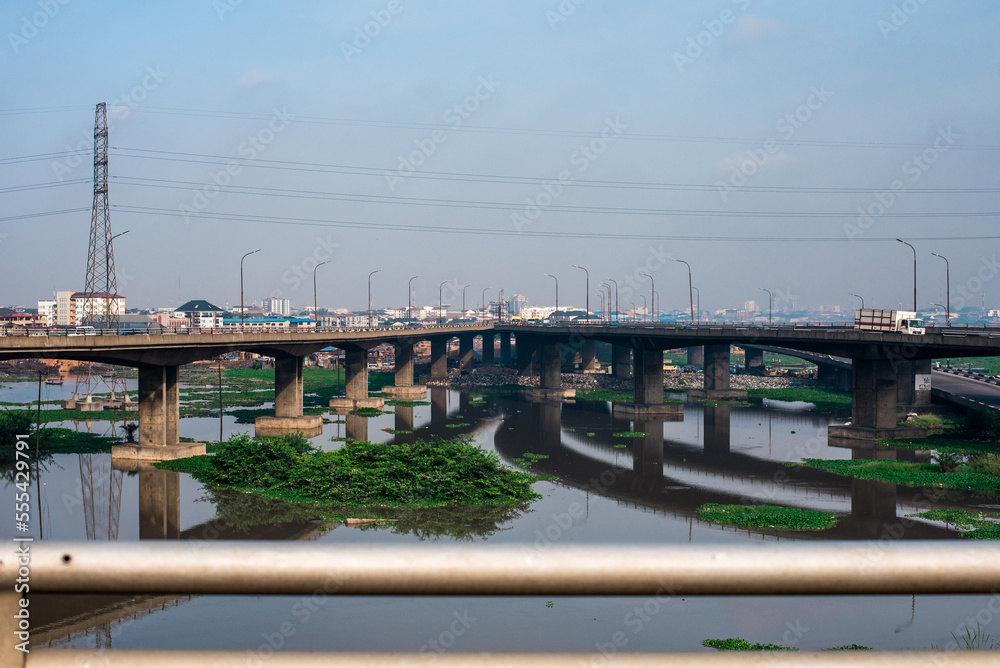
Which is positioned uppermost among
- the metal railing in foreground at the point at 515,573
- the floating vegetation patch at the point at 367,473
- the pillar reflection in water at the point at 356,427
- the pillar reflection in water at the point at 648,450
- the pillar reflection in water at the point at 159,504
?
the metal railing in foreground at the point at 515,573

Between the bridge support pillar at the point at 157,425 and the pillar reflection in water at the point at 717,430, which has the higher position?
the bridge support pillar at the point at 157,425

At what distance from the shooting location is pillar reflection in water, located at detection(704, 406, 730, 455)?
2891 inches

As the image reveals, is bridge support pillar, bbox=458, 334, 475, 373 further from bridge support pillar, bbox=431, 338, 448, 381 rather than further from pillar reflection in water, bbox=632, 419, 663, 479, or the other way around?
pillar reflection in water, bbox=632, 419, 663, 479

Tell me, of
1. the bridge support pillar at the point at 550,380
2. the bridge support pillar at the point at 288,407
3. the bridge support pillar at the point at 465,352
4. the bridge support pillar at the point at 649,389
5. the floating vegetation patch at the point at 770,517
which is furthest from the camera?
the bridge support pillar at the point at 465,352

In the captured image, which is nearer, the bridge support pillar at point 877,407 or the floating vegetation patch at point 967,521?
the floating vegetation patch at point 967,521

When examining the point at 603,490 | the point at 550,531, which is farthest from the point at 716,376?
the point at 550,531

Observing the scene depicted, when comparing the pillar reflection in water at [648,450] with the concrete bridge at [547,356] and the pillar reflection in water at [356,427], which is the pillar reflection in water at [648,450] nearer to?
the concrete bridge at [547,356]

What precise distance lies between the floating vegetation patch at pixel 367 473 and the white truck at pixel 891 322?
40.4 metres

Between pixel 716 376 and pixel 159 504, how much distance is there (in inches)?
3507

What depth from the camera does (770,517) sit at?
148 feet

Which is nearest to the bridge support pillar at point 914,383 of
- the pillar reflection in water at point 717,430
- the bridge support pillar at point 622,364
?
the pillar reflection in water at point 717,430

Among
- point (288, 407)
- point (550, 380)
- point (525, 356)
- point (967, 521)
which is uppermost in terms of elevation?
point (525, 356)

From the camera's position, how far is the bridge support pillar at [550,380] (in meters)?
122

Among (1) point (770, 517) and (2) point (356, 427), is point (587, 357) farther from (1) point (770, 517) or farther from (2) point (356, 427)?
(1) point (770, 517)
